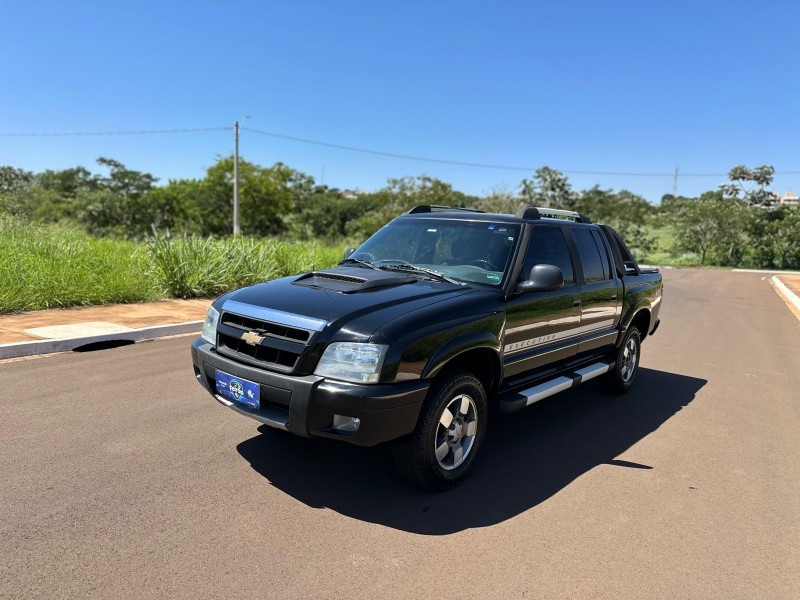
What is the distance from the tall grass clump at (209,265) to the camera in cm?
1127

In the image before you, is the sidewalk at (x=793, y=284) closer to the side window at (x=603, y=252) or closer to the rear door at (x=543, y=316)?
the side window at (x=603, y=252)

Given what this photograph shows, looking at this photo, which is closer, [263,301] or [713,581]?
[713,581]

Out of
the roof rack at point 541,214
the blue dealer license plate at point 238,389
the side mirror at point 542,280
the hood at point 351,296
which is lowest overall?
the blue dealer license plate at point 238,389

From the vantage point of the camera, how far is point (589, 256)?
546cm

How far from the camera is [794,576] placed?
3029 mm

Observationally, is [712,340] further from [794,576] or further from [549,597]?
[549,597]

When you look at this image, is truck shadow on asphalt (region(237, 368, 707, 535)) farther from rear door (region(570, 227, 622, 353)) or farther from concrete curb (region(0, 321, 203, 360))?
concrete curb (region(0, 321, 203, 360))

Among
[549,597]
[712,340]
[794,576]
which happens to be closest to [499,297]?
[549,597]

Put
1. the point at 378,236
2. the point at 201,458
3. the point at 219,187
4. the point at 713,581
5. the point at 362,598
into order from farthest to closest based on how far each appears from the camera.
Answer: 1. the point at 219,187
2. the point at 378,236
3. the point at 201,458
4. the point at 713,581
5. the point at 362,598

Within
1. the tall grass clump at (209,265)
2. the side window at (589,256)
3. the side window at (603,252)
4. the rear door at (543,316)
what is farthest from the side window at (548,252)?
the tall grass clump at (209,265)

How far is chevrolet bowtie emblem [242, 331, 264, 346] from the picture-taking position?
3562 mm

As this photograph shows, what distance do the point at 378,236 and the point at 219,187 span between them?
135 ft

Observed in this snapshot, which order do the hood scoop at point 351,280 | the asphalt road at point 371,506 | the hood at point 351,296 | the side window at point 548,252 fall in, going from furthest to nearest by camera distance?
the side window at point 548,252 < the hood scoop at point 351,280 < the hood at point 351,296 < the asphalt road at point 371,506

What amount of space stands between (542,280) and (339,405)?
71.1 inches
